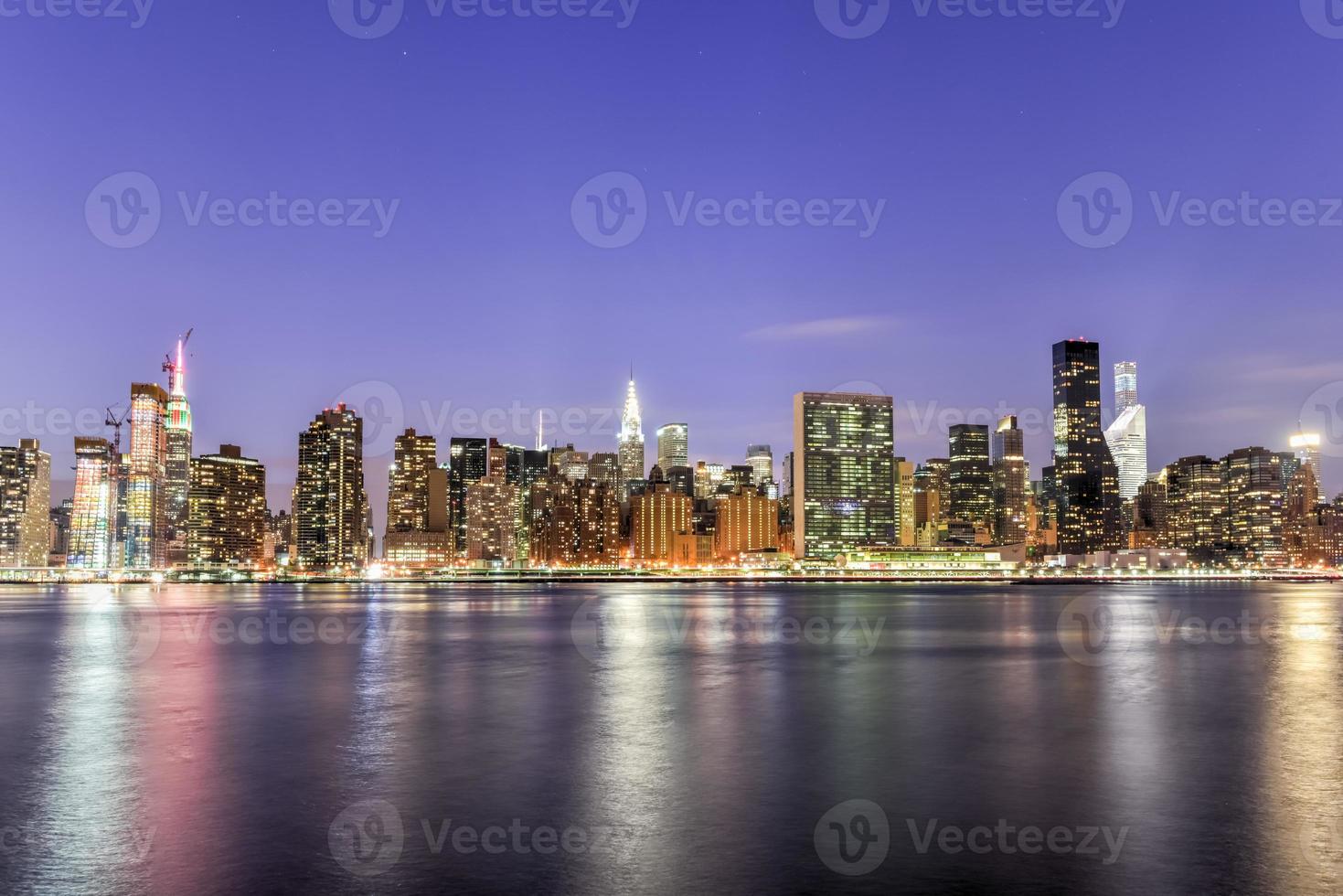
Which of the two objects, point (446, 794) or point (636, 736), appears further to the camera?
point (636, 736)

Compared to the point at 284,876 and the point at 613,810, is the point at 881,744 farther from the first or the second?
the point at 284,876

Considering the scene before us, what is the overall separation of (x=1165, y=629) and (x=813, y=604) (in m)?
61.9

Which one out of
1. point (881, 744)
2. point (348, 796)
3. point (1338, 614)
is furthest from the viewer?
point (1338, 614)

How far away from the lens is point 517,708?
124 feet

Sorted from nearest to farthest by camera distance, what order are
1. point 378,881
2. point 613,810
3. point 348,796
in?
point 378,881, point 613,810, point 348,796

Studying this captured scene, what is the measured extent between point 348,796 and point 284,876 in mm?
6326

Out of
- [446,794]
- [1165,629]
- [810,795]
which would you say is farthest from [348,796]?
[1165,629]

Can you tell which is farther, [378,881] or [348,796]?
[348,796]

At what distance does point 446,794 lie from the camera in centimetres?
2316

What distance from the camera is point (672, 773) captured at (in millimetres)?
25328

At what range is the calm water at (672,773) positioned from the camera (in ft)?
56.3

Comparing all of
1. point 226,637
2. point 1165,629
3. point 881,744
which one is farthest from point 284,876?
point 1165,629

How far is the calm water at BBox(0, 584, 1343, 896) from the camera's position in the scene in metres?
17.2

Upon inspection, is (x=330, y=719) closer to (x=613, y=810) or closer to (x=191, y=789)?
(x=191, y=789)
